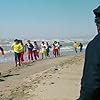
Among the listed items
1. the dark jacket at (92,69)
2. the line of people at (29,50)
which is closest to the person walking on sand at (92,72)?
the dark jacket at (92,69)

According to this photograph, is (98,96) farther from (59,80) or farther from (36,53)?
(36,53)

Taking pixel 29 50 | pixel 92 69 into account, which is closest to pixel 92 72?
pixel 92 69

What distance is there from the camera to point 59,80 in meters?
10.1

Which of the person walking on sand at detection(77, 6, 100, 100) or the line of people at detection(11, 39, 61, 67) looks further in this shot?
the line of people at detection(11, 39, 61, 67)

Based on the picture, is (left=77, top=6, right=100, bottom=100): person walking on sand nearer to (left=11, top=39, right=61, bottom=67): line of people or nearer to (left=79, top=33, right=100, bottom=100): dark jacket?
(left=79, top=33, right=100, bottom=100): dark jacket

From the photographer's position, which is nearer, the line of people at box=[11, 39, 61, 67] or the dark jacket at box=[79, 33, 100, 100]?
the dark jacket at box=[79, 33, 100, 100]

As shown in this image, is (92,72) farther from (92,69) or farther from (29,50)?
(29,50)

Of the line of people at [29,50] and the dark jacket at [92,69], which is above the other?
the dark jacket at [92,69]

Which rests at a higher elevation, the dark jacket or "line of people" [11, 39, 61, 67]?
the dark jacket

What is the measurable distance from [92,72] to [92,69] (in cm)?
2

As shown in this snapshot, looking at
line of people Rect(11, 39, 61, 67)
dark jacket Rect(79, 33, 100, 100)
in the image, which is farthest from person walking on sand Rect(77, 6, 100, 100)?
line of people Rect(11, 39, 61, 67)

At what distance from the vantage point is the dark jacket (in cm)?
209

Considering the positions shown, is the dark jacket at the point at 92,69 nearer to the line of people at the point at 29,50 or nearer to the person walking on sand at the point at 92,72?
the person walking on sand at the point at 92,72

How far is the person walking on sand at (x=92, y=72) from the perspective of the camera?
2090mm
